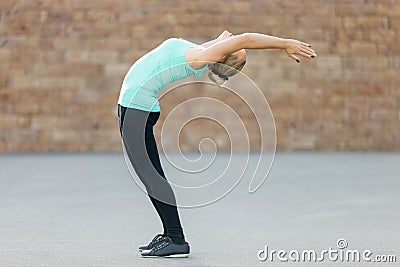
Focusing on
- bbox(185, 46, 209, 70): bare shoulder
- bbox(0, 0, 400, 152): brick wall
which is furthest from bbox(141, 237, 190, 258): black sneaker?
bbox(0, 0, 400, 152): brick wall

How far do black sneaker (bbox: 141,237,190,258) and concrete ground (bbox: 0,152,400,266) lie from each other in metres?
0.08

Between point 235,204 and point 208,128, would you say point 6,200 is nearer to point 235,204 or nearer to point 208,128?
point 235,204

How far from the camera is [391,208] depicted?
33.5 ft

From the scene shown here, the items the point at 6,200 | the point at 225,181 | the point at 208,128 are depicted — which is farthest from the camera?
the point at 208,128

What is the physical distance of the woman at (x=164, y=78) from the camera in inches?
238

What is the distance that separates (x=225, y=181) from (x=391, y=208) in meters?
3.68

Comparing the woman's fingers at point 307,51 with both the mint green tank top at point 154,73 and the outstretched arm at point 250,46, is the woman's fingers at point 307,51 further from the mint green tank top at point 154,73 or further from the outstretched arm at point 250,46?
the mint green tank top at point 154,73

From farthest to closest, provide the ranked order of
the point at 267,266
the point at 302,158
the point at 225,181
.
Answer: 1. the point at 302,158
2. the point at 225,181
3. the point at 267,266

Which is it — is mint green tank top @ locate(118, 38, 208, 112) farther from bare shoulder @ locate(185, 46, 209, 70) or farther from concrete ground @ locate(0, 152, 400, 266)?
concrete ground @ locate(0, 152, 400, 266)

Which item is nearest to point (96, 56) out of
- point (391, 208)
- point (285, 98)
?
point (285, 98)

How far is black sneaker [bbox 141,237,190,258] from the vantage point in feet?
21.9

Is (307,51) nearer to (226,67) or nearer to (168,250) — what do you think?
(226,67)

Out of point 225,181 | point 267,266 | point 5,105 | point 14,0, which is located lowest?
point 267,266

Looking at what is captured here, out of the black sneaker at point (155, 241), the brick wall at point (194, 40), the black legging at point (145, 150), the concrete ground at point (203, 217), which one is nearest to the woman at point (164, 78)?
the black legging at point (145, 150)
